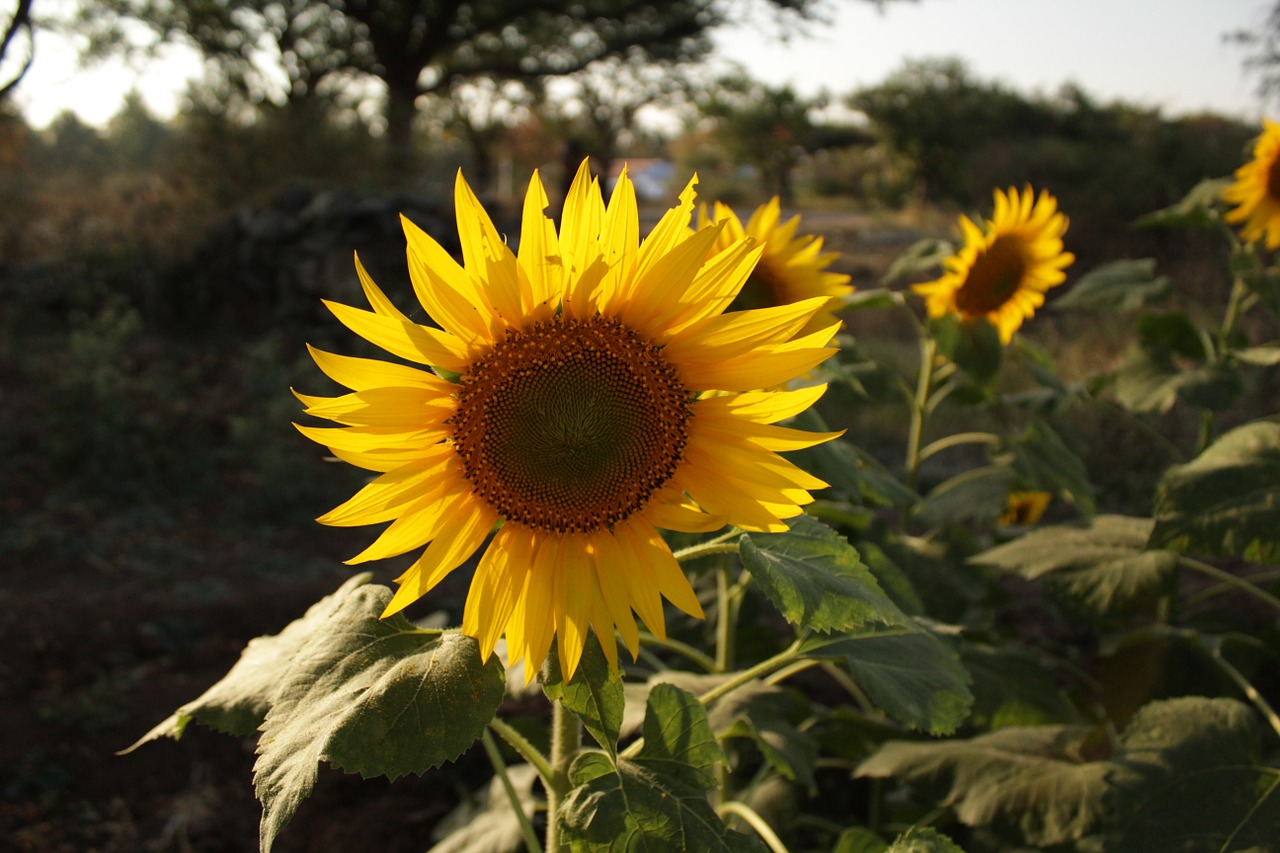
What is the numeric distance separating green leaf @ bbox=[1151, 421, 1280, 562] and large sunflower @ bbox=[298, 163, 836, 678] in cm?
124

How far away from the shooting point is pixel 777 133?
32.1 metres

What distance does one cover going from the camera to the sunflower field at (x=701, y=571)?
1.30m

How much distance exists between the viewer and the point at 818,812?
310 cm

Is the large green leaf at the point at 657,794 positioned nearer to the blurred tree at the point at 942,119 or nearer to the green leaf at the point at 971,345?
the green leaf at the point at 971,345

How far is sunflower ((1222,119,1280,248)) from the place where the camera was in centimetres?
341

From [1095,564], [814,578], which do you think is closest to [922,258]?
[1095,564]

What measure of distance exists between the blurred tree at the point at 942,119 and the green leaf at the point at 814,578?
21.8 meters

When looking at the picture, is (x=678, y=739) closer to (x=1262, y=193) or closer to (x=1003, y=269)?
(x=1003, y=269)

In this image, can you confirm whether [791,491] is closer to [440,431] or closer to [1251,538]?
[440,431]

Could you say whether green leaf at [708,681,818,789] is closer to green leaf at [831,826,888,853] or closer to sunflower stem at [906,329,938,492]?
green leaf at [831,826,888,853]

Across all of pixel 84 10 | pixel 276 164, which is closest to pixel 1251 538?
pixel 276 164

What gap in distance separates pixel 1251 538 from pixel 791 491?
51.7 inches

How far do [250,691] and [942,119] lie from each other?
2547cm

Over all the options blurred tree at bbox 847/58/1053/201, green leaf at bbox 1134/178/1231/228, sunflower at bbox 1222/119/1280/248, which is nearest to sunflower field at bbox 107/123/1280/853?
green leaf at bbox 1134/178/1231/228
